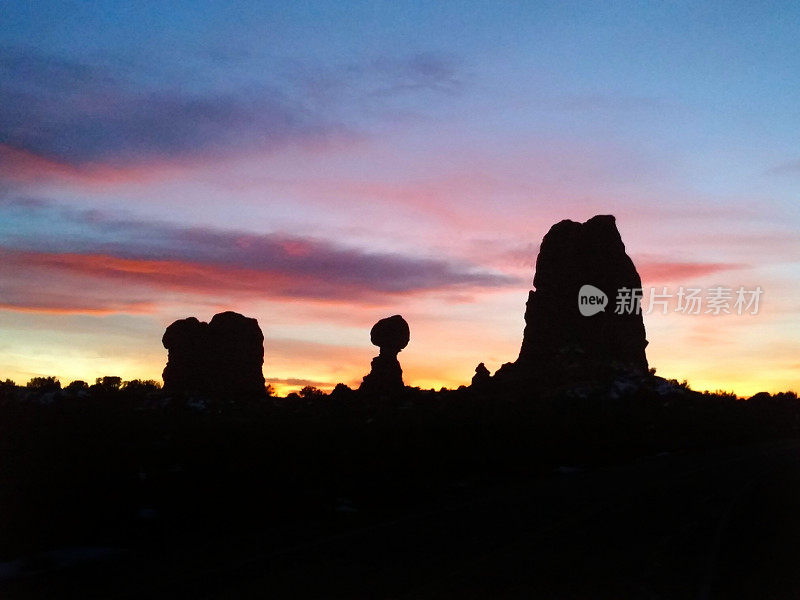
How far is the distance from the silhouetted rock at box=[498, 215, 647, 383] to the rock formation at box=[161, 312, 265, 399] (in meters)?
57.5

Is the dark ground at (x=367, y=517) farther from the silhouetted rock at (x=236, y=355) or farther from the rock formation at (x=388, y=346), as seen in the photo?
Result: the silhouetted rock at (x=236, y=355)

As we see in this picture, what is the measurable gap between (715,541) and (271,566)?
27.7 feet

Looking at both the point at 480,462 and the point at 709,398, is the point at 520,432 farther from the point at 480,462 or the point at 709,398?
the point at 709,398

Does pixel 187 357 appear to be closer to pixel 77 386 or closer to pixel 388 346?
pixel 77 386

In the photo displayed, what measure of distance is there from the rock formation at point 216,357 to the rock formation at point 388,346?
93.8 ft

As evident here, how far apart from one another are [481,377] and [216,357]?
5603 cm

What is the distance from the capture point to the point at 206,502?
20938mm

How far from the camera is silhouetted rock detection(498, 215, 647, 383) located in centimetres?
8762

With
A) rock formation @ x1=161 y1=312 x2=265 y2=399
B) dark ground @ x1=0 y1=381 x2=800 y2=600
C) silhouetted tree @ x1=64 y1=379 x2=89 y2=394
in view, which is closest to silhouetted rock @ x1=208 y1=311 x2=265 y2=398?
rock formation @ x1=161 y1=312 x2=265 y2=399

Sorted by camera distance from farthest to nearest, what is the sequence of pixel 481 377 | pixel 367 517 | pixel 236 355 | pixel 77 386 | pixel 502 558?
pixel 236 355, pixel 77 386, pixel 481 377, pixel 367 517, pixel 502 558

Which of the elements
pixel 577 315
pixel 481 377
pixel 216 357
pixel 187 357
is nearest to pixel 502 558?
pixel 577 315

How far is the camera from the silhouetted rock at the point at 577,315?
8762 cm

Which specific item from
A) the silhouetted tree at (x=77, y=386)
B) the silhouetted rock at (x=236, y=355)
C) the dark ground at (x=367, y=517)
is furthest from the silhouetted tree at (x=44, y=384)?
the dark ground at (x=367, y=517)

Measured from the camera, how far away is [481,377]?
95.6 metres
